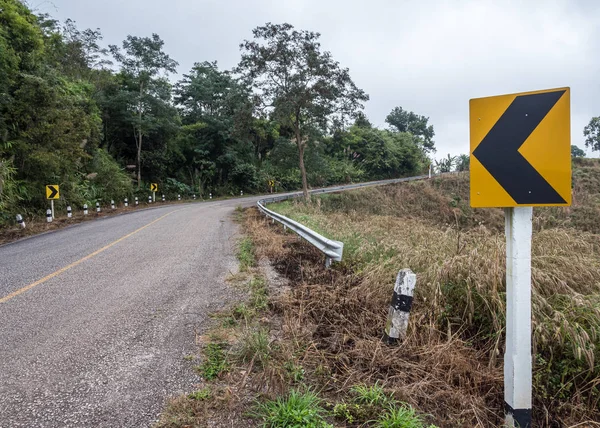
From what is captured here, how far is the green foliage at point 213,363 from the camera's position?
2567mm

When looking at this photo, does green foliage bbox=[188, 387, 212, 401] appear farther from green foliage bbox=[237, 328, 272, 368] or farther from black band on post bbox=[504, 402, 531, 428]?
black band on post bbox=[504, 402, 531, 428]

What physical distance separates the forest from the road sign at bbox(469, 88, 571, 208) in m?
15.3

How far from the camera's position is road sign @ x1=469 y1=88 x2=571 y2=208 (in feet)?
6.15

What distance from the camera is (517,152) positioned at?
197 centimetres

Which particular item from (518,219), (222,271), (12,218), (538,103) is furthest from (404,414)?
(12,218)

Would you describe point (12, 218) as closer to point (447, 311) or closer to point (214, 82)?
point (447, 311)

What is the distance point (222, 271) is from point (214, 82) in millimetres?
33211

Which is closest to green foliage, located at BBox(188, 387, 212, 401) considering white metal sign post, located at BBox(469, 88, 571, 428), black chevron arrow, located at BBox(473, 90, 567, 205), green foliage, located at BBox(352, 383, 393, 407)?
green foliage, located at BBox(352, 383, 393, 407)

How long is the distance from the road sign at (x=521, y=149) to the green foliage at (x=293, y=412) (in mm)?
1625

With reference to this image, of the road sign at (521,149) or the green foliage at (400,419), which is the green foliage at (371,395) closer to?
the green foliage at (400,419)

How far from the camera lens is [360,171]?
1761 inches

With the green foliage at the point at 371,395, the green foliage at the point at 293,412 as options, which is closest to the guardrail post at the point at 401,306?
the green foliage at the point at 371,395

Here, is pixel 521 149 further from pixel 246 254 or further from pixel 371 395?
pixel 246 254

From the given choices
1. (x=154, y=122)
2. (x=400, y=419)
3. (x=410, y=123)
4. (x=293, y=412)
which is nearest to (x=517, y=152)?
(x=400, y=419)
